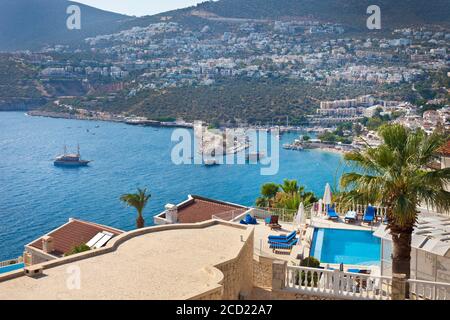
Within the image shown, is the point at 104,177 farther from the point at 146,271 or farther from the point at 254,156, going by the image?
the point at 146,271

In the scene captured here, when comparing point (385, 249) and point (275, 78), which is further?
point (275, 78)

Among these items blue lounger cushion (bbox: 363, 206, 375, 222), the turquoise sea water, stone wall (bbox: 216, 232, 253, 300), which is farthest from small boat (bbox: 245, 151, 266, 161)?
stone wall (bbox: 216, 232, 253, 300)

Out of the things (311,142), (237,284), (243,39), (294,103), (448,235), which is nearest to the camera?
(237,284)

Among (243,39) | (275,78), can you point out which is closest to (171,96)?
(275,78)

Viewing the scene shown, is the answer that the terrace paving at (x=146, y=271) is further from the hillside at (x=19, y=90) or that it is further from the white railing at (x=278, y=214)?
the hillside at (x=19, y=90)

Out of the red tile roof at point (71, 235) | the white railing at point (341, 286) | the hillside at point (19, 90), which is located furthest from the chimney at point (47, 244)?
the hillside at point (19, 90)

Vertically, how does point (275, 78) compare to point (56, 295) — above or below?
above
